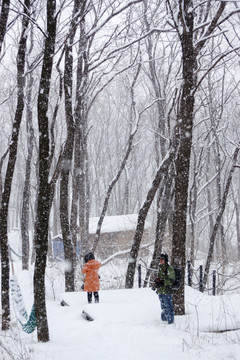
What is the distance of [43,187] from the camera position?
603 cm

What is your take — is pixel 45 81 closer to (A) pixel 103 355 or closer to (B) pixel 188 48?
(B) pixel 188 48

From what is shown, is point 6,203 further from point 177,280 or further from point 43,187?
point 177,280

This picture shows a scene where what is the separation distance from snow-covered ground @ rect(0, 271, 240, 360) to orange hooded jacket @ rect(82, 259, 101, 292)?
417 mm

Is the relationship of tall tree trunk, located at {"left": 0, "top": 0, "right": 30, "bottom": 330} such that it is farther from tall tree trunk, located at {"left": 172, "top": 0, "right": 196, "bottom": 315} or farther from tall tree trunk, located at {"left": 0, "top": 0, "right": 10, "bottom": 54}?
tall tree trunk, located at {"left": 172, "top": 0, "right": 196, "bottom": 315}

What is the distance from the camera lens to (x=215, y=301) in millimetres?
8258

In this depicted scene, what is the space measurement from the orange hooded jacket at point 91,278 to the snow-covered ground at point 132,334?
0.42m

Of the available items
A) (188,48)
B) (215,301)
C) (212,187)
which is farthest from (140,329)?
(212,187)

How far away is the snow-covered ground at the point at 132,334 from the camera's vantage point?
5055 millimetres

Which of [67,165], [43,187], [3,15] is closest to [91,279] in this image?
[67,165]

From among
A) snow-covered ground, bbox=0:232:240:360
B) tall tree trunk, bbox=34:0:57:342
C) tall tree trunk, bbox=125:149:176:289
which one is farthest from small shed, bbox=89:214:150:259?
tall tree trunk, bbox=34:0:57:342

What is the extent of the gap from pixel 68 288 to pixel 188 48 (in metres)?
7.35

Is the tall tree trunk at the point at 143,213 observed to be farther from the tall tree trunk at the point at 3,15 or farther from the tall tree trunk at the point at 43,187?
the tall tree trunk at the point at 3,15

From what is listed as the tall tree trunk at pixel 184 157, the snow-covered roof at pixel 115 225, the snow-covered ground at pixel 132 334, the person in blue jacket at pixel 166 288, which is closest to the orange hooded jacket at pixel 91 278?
the snow-covered ground at pixel 132 334

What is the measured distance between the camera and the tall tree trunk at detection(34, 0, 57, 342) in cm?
603
